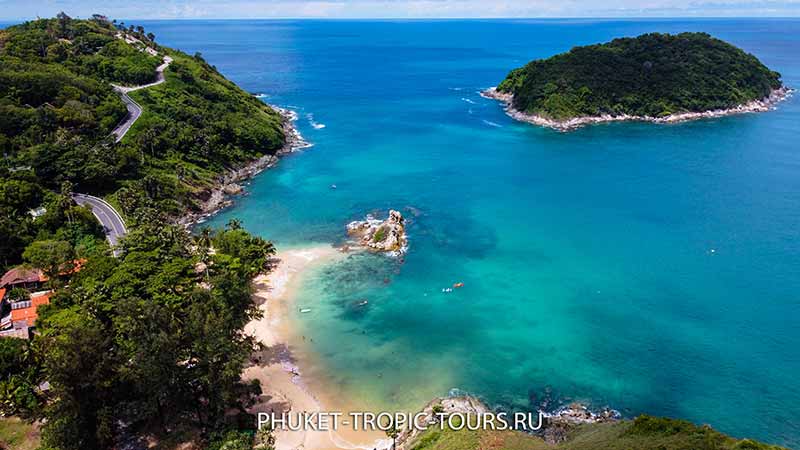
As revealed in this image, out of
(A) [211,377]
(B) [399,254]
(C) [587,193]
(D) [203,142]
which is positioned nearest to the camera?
(A) [211,377]

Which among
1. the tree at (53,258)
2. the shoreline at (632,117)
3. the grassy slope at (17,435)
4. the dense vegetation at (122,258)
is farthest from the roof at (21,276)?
the shoreline at (632,117)

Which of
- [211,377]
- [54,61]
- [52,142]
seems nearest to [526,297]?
[211,377]

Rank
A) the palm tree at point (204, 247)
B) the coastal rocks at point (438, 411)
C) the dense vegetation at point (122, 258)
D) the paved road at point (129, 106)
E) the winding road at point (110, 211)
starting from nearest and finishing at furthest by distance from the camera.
→ 1. the dense vegetation at point (122, 258)
2. the coastal rocks at point (438, 411)
3. the palm tree at point (204, 247)
4. the winding road at point (110, 211)
5. the paved road at point (129, 106)

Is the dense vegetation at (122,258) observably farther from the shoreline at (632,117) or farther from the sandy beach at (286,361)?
the shoreline at (632,117)

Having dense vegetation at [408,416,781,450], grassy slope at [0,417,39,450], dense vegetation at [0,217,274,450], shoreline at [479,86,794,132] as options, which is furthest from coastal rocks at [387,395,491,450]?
shoreline at [479,86,794,132]

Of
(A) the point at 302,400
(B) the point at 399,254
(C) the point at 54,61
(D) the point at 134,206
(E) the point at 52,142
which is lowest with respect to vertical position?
(A) the point at 302,400

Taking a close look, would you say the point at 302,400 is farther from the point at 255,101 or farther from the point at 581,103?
the point at 581,103
